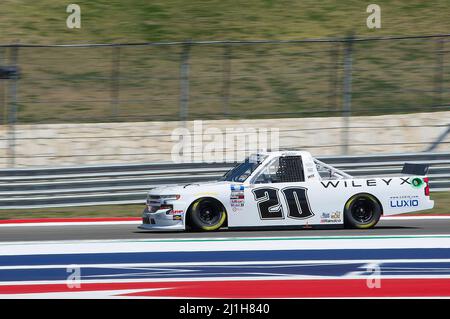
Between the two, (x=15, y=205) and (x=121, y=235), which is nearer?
(x=121, y=235)

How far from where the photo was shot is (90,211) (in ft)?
49.8

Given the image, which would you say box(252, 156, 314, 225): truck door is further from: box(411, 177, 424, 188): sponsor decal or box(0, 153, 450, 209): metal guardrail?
box(0, 153, 450, 209): metal guardrail

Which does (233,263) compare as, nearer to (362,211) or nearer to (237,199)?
(237,199)

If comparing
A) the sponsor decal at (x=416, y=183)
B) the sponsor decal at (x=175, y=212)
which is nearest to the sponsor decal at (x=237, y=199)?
the sponsor decal at (x=175, y=212)

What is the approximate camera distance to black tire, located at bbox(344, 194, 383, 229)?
492 inches

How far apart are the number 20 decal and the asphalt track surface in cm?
26

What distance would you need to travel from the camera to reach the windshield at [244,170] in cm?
1255

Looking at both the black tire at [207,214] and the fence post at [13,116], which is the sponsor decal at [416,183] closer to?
the black tire at [207,214]

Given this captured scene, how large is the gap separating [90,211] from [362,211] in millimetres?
5048

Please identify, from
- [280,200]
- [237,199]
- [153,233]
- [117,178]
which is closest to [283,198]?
[280,200]
